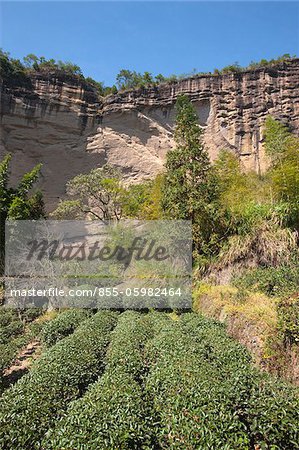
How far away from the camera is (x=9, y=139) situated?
987 inches

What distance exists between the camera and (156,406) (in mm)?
3633

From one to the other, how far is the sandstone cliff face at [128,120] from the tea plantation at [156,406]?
71.8 feet

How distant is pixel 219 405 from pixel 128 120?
26.7 metres

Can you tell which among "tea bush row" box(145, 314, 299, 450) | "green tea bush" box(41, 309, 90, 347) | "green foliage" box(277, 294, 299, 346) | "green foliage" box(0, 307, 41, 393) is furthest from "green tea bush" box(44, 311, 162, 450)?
"green tea bush" box(41, 309, 90, 347)

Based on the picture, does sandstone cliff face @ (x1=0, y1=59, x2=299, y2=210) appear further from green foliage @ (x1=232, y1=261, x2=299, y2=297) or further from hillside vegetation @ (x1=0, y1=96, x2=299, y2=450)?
green foliage @ (x1=232, y1=261, x2=299, y2=297)

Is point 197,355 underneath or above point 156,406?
above

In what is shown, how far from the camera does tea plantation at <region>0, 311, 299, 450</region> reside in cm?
289

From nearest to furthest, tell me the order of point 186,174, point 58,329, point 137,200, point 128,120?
1. point 58,329
2. point 186,174
3. point 137,200
4. point 128,120

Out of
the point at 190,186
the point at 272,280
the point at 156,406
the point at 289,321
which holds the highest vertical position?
the point at 190,186

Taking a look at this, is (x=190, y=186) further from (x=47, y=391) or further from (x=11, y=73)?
(x=11, y=73)

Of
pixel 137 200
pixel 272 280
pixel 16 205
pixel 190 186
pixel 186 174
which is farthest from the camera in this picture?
pixel 137 200

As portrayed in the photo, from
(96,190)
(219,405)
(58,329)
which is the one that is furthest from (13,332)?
(96,190)

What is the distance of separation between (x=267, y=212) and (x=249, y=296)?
437 centimetres
